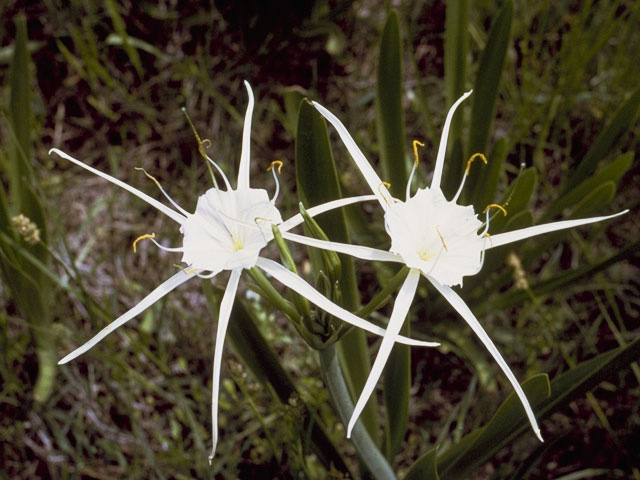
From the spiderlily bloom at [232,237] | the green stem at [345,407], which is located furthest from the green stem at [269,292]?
the green stem at [345,407]

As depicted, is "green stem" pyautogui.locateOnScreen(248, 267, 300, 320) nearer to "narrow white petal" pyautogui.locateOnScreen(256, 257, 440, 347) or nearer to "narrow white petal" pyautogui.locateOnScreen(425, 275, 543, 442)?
"narrow white petal" pyautogui.locateOnScreen(256, 257, 440, 347)

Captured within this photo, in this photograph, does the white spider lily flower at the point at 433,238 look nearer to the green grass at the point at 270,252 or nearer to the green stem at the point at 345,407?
the green stem at the point at 345,407

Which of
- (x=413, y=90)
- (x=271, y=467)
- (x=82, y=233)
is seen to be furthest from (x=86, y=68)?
(x=271, y=467)

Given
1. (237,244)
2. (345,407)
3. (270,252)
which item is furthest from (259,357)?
(270,252)

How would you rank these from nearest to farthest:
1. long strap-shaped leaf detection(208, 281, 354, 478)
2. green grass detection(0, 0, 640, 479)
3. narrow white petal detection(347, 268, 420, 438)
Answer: narrow white petal detection(347, 268, 420, 438) → long strap-shaped leaf detection(208, 281, 354, 478) → green grass detection(0, 0, 640, 479)

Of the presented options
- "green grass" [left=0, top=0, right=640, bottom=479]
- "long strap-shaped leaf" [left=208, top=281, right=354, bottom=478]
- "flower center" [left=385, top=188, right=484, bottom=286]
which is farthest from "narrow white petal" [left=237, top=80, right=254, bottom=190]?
"green grass" [left=0, top=0, right=640, bottom=479]

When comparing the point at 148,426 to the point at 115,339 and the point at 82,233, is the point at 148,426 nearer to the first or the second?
the point at 115,339

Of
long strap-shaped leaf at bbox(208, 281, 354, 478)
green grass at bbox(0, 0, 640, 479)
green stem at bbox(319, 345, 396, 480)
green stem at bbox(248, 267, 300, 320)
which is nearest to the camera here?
green stem at bbox(248, 267, 300, 320)
